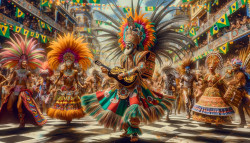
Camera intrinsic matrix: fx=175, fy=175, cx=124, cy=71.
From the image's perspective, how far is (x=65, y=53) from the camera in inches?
206

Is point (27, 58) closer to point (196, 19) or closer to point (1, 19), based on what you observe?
point (1, 19)

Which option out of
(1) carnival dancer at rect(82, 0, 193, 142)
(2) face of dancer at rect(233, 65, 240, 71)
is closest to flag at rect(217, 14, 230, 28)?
(2) face of dancer at rect(233, 65, 240, 71)

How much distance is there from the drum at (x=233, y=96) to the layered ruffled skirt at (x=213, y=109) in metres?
0.32

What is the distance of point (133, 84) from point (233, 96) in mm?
3618

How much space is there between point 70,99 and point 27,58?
171 centimetres

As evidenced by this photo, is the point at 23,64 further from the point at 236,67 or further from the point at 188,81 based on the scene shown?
the point at 236,67

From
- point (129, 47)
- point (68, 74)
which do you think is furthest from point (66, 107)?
point (129, 47)

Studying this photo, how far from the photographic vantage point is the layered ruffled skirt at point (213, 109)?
15.9 feet

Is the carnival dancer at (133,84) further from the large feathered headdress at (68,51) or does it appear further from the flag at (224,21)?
the flag at (224,21)

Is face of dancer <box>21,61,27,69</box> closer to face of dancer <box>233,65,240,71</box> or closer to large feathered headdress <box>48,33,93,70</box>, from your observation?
large feathered headdress <box>48,33,93,70</box>

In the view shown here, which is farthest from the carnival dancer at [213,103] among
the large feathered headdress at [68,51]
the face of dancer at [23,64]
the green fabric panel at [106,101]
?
the face of dancer at [23,64]

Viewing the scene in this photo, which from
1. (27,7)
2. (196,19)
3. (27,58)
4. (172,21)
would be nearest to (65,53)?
(27,58)

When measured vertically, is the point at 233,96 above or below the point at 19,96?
above

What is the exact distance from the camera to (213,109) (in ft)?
16.1
